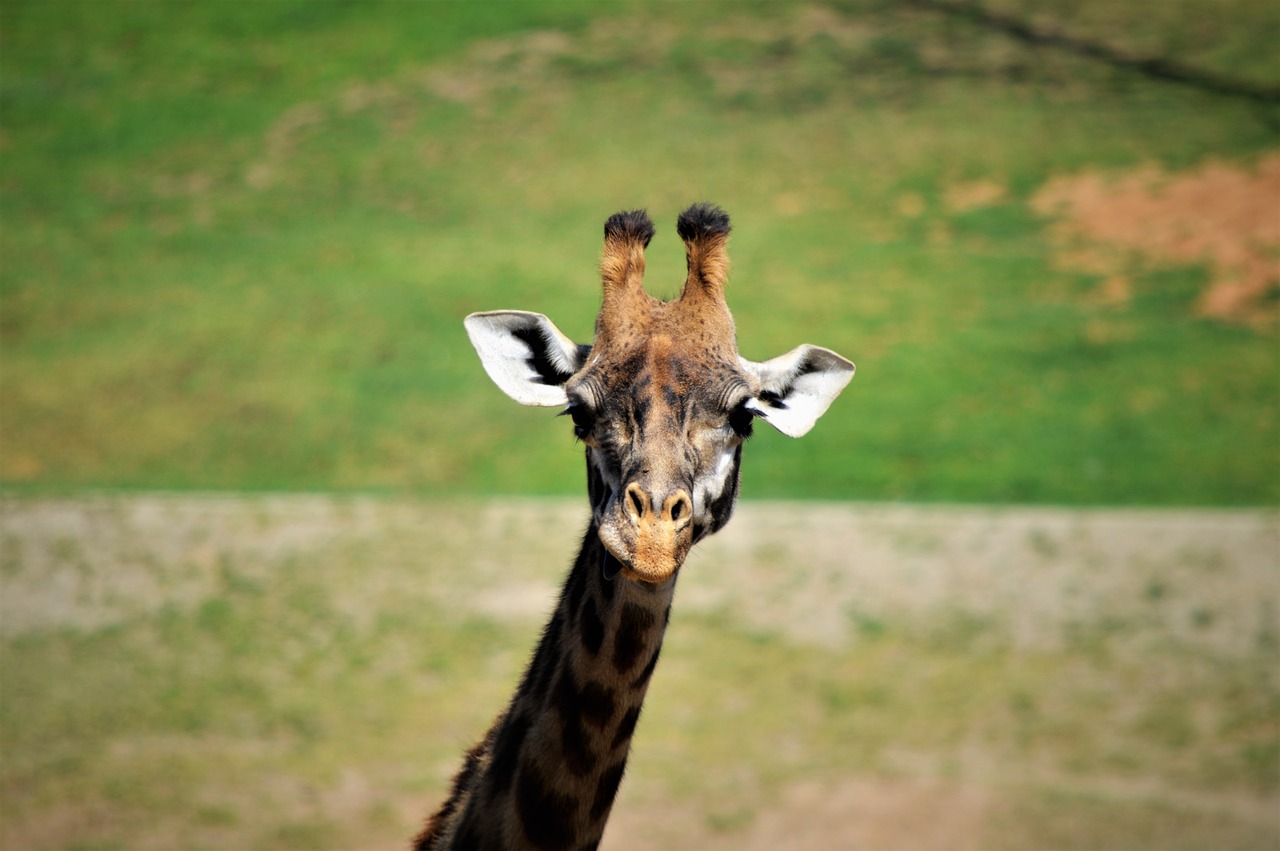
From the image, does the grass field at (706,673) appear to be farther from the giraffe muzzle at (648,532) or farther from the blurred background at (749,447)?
the giraffe muzzle at (648,532)

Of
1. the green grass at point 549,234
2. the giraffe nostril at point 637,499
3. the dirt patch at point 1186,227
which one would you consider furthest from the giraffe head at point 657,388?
the dirt patch at point 1186,227

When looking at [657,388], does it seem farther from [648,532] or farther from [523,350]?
[523,350]

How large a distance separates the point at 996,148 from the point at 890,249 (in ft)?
12.7

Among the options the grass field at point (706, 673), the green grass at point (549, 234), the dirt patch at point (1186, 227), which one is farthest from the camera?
the dirt patch at point (1186, 227)

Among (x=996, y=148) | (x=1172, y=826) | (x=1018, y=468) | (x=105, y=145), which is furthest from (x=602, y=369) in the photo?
(x=105, y=145)

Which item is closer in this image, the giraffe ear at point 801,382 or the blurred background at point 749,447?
the giraffe ear at point 801,382

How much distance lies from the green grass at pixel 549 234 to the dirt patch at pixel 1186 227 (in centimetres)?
43

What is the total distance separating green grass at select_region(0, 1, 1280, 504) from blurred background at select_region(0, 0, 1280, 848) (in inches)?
3.8

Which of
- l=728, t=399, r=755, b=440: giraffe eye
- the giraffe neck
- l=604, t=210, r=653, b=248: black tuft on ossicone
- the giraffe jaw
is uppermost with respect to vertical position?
l=604, t=210, r=653, b=248: black tuft on ossicone

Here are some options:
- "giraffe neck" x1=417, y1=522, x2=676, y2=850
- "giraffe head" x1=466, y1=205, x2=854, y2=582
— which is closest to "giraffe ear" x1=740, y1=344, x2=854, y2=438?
"giraffe head" x1=466, y1=205, x2=854, y2=582

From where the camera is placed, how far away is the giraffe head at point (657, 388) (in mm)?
4387

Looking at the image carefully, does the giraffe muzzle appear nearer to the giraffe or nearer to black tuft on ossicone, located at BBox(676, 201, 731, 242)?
the giraffe

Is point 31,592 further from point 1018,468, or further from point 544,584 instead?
point 1018,468

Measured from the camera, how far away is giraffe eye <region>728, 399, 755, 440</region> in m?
4.84
